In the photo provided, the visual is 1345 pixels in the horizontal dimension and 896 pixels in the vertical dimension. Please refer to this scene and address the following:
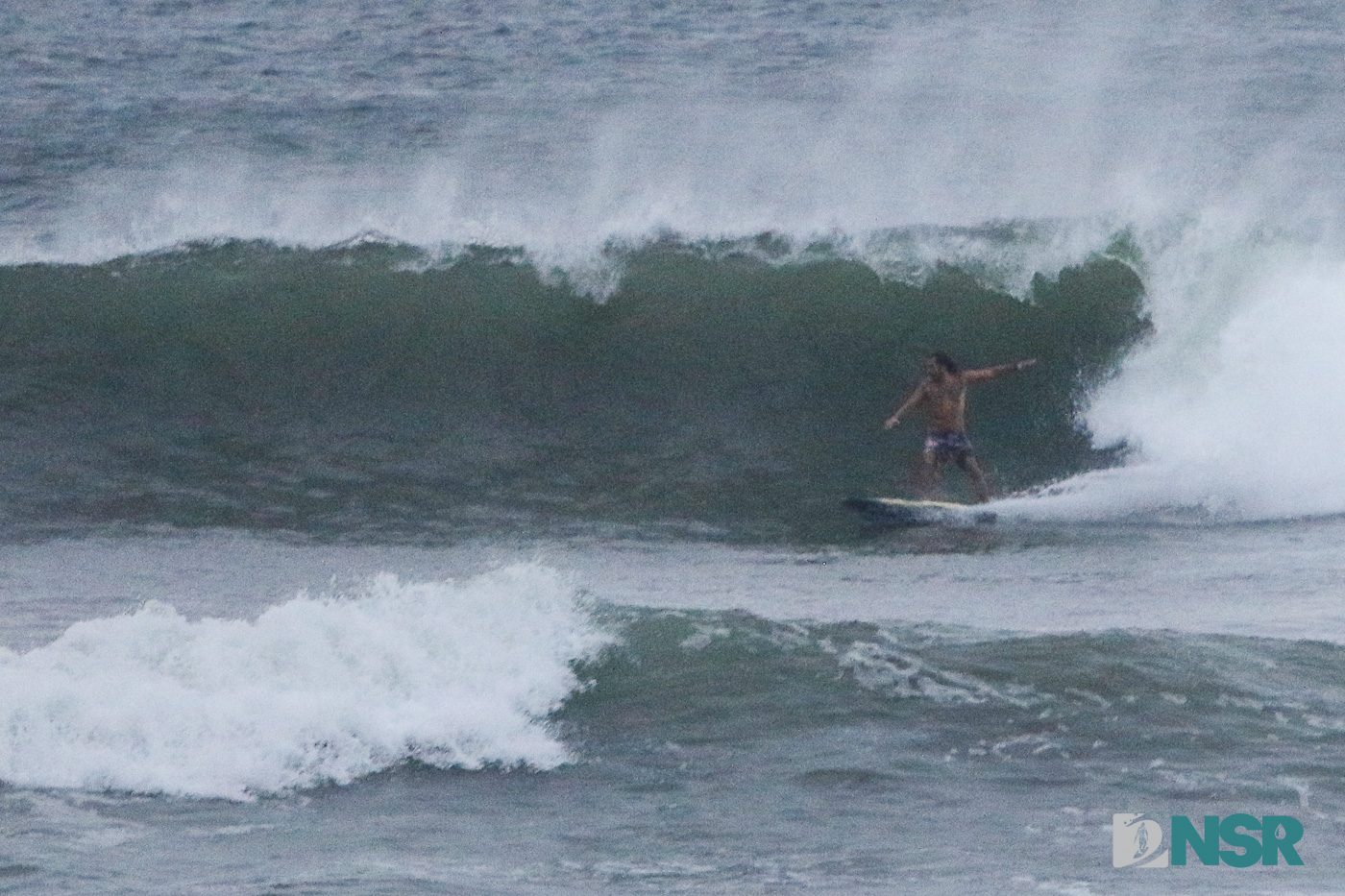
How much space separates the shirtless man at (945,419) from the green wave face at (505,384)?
65cm

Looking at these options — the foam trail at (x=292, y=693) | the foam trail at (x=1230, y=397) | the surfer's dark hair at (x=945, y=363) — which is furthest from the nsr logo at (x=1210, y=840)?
the surfer's dark hair at (x=945, y=363)

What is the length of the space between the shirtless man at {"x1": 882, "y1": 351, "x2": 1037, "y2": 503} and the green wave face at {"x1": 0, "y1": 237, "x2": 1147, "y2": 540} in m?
0.65

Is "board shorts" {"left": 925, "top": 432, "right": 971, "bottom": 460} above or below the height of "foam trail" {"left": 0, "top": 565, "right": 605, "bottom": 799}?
above

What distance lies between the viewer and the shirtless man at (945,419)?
12805mm

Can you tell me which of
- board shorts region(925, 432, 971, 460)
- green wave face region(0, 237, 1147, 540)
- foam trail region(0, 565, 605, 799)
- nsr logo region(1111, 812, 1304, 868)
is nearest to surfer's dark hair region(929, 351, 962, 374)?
board shorts region(925, 432, 971, 460)

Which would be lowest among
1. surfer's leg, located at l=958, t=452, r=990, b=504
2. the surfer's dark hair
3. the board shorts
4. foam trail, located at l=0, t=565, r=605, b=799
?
foam trail, located at l=0, t=565, r=605, b=799

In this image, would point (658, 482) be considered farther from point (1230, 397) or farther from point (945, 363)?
point (1230, 397)

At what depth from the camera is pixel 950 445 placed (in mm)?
12844

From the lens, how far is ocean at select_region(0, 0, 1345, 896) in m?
7.73

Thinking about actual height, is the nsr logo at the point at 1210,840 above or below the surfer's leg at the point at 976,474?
below

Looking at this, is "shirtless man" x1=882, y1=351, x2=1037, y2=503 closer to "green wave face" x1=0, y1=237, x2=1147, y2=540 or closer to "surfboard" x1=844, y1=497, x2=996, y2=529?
"surfboard" x1=844, y1=497, x2=996, y2=529

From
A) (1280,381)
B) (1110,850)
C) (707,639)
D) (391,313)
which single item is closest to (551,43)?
(391,313)

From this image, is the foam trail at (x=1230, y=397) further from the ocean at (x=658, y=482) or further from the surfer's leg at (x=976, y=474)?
the surfer's leg at (x=976, y=474)

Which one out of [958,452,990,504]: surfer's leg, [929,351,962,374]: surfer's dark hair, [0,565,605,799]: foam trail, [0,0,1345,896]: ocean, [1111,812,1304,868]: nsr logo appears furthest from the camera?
[929,351,962,374]: surfer's dark hair
